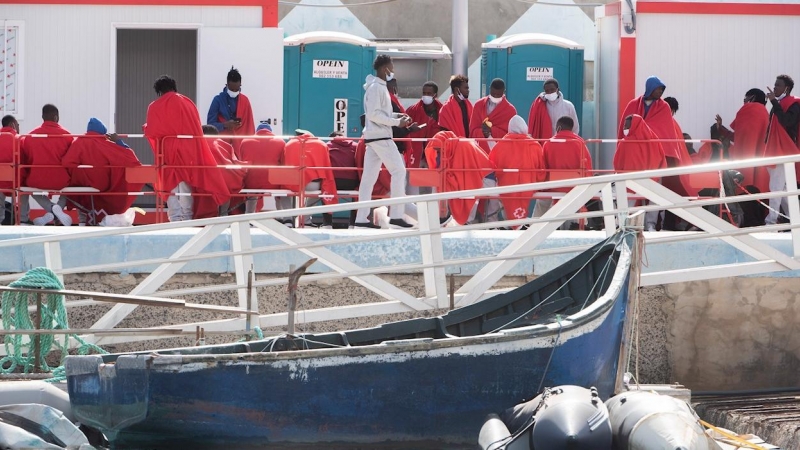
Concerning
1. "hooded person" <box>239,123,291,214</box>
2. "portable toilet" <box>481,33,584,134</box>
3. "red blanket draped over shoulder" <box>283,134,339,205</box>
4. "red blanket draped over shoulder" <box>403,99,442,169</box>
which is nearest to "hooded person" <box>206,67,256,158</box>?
"hooded person" <box>239,123,291,214</box>

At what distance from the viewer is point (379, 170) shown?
10906mm

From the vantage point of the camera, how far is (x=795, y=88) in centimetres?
1423

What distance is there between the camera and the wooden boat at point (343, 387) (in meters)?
7.26

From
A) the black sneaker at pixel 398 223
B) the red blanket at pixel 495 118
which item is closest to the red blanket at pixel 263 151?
the black sneaker at pixel 398 223

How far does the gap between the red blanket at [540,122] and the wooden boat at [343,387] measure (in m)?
5.92

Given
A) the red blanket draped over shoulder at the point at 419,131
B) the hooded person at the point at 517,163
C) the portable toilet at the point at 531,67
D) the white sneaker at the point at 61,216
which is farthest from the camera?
the portable toilet at the point at 531,67

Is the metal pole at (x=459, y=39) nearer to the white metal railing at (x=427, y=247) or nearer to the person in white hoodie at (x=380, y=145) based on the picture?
the person in white hoodie at (x=380, y=145)

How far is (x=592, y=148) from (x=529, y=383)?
7.97 m

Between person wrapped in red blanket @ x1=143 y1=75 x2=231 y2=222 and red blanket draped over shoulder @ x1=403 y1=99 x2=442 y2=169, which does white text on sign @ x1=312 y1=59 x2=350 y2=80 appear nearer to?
red blanket draped over shoulder @ x1=403 y1=99 x2=442 y2=169

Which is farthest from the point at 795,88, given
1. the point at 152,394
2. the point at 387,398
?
the point at 152,394

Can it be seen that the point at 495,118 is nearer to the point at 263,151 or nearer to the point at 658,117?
the point at 658,117

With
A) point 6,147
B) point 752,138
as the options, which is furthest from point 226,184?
point 752,138

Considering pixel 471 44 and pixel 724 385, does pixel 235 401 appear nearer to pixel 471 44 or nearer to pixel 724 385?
pixel 724 385

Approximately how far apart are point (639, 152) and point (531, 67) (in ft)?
13.5
